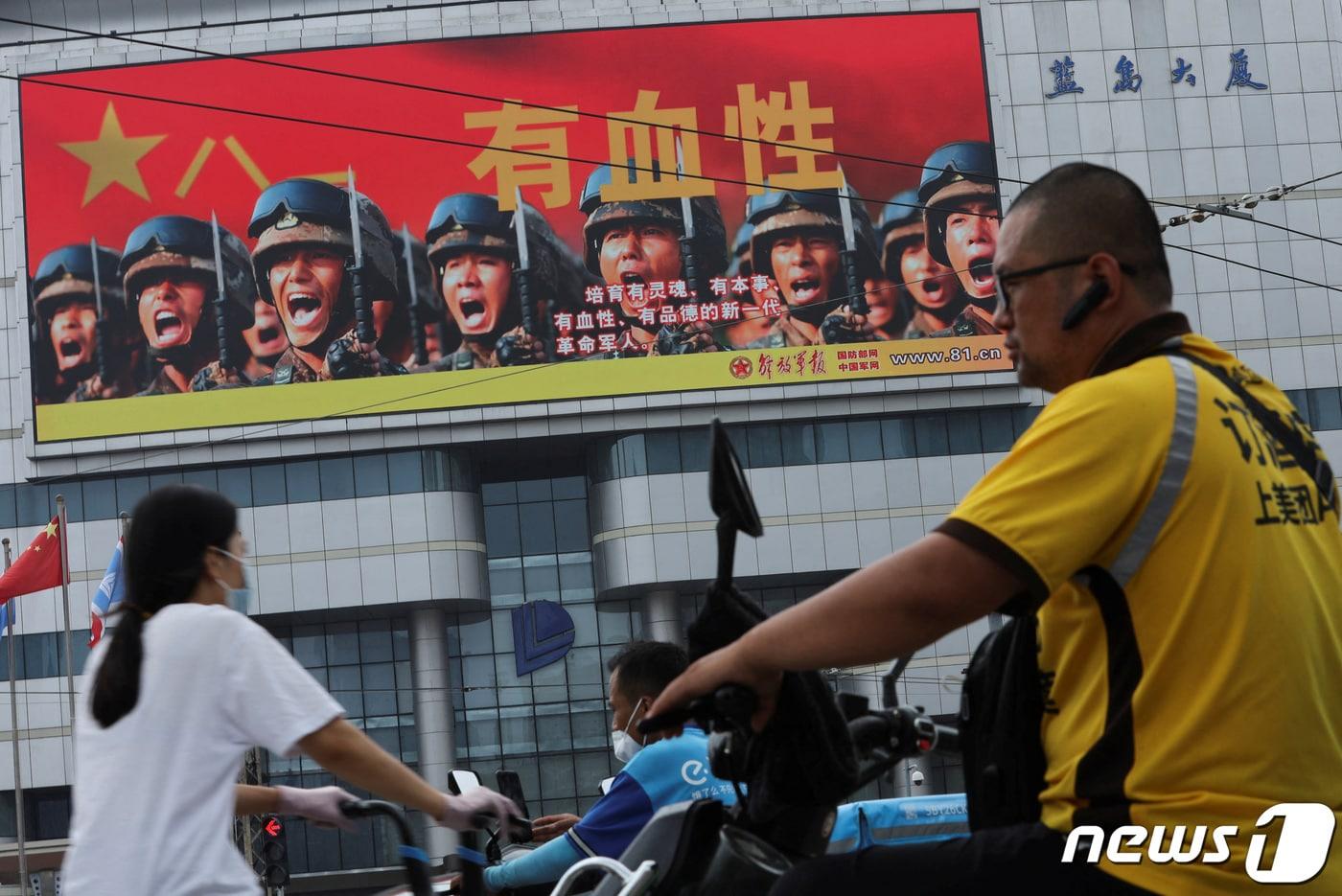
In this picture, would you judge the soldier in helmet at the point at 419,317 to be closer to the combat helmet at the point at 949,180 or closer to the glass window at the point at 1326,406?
the combat helmet at the point at 949,180

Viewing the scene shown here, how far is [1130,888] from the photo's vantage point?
69.7 inches

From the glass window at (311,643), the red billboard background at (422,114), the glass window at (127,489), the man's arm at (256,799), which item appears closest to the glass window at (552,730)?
the glass window at (311,643)

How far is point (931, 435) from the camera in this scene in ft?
120

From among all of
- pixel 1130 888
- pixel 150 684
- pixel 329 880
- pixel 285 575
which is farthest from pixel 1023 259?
pixel 329 880

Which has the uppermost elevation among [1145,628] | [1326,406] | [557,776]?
[1326,406]

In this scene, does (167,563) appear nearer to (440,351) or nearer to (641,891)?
(641,891)

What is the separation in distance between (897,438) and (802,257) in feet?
16.4

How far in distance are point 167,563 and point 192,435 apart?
33626mm

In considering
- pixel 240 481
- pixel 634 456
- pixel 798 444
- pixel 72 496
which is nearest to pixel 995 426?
pixel 798 444

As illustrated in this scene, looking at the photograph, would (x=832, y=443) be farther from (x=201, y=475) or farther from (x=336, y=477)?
(x=201, y=475)

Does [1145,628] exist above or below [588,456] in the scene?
below

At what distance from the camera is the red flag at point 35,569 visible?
908 inches

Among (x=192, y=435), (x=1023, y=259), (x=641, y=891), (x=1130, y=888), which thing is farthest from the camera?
(x=192, y=435)

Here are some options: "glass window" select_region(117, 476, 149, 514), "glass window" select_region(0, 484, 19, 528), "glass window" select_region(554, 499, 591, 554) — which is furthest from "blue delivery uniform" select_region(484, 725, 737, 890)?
"glass window" select_region(0, 484, 19, 528)
